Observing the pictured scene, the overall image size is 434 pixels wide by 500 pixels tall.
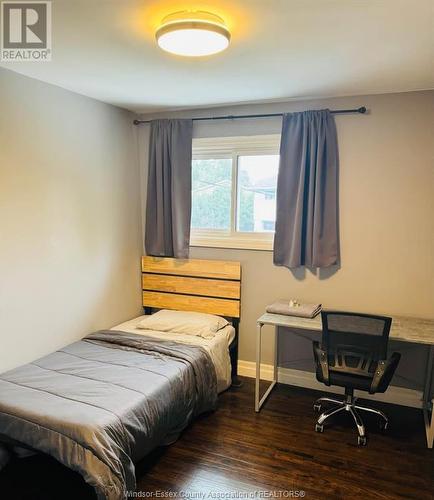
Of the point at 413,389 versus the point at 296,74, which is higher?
the point at 296,74

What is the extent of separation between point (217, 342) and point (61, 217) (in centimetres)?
167

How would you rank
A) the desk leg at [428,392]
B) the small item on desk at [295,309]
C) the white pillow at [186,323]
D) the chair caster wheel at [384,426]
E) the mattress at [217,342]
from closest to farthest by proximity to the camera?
the chair caster wheel at [384,426], the desk leg at [428,392], the small item on desk at [295,309], the mattress at [217,342], the white pillow at [186,323]

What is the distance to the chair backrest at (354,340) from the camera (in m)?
2.58

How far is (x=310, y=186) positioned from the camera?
326 centimetres

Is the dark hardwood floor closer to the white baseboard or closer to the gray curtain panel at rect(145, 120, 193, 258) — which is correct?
the white baseboard

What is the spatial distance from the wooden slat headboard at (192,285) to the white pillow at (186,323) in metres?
0.15

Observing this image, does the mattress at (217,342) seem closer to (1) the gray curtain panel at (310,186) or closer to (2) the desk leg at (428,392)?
(1) the gray curtain panel at (310,186)

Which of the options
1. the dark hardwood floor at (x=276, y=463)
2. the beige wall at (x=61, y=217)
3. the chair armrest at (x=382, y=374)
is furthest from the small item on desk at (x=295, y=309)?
the beige wall at (x=61, y=217)

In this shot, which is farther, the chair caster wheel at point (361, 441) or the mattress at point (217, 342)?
the mattress at point (217, 342)

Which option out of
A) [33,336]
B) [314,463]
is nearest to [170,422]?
[314,463]

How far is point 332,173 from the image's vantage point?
3236 millimetres

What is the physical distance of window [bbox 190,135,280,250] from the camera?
3.58 m

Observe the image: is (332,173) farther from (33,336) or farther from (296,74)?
(33,336)

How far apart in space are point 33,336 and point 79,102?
1.94 meters
